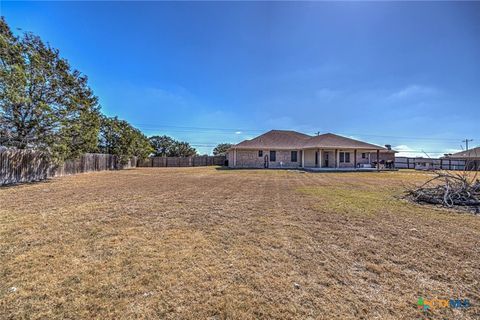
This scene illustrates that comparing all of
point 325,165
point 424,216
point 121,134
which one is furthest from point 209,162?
point 424,216

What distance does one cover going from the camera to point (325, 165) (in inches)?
1043

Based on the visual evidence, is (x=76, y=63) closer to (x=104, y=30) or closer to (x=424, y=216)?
(x=104, y=30)

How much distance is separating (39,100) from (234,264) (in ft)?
48.8

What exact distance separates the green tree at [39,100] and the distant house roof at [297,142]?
1671cm

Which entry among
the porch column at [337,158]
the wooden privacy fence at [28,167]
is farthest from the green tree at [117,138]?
the porch column at [337,158]

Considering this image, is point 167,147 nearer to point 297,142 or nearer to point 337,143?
point 297,142

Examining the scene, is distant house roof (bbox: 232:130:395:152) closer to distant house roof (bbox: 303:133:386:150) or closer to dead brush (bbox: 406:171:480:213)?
distant house roof (bbox: 303:133:386:150)

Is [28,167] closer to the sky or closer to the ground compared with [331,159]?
closer to the ground

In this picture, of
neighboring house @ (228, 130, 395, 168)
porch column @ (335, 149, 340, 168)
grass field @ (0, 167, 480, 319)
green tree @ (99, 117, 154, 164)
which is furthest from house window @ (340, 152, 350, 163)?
green tree @ (99, 117, 154, 164)

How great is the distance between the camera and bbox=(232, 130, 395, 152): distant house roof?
25.0 meters

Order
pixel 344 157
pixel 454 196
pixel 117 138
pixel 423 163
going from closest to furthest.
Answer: pixel 454 196
pixel 117 138
pixel 344 157
pixel 423 163

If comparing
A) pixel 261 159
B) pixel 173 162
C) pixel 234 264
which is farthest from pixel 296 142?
pixel 234 264

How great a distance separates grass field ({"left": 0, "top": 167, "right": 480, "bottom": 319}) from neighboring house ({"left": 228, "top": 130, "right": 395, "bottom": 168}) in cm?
2130

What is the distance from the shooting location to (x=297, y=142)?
2933 cm
